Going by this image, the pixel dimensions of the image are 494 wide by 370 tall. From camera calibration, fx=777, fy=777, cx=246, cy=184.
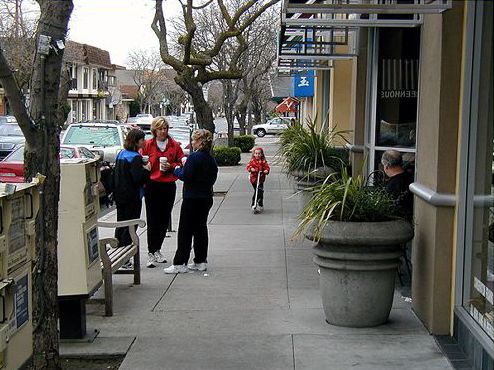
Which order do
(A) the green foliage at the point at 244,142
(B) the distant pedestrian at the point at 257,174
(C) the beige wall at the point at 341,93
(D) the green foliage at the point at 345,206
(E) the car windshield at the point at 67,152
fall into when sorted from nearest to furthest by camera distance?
1. (D) the green foliage at the point at 345,206
2. (B) the distant pedestrian at the point at 257,174
3. (C) the beige wall at the point at 341,93
4. (E) the car windshield at the point at 67,152
5. (A) the green foliage at the point at 244,142

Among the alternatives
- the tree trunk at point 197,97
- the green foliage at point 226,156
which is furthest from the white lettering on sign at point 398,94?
the green foliage at point 226,156

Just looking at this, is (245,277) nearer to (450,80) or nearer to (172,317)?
(172,317)

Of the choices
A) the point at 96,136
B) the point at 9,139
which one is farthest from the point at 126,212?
the point at 9,139

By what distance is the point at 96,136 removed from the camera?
74.6 feet

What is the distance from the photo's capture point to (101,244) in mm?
7285

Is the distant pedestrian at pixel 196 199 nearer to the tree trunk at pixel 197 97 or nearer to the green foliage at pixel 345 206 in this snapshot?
the green foliage at pixel 345 206

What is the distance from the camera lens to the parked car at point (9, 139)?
2123cm

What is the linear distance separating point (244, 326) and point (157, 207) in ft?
9.74

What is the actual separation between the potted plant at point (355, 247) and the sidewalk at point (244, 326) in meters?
0.21

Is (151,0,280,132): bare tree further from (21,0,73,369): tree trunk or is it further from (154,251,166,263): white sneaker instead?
(21,0,73,369): tree trunk

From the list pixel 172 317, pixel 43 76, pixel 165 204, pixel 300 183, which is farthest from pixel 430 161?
pixel 300 183

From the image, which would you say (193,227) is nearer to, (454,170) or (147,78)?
(454,170)

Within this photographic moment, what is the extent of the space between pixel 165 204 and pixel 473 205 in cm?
447

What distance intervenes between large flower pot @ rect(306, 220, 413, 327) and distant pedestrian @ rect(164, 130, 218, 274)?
2.55 m
